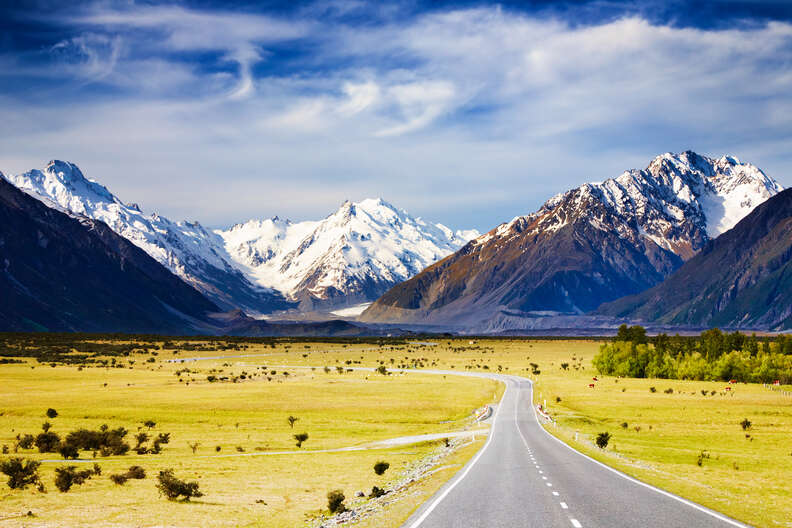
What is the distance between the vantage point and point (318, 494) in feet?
113

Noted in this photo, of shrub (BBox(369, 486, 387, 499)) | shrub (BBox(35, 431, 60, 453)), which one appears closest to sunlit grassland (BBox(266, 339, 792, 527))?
shrub (BBox(369, 486, 387, 499))

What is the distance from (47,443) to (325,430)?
941 inches

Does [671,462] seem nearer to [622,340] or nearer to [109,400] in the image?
[109,400]

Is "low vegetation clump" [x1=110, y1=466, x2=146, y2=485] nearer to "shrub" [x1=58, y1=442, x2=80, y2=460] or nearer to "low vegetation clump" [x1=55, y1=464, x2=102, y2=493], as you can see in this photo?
"low vegetation clump" [x1=55, y1=464, x2=102, y2=493]

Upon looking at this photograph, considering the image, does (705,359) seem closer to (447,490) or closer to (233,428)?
(233,428)

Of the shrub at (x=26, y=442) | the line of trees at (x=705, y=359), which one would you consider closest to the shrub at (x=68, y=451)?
the shrub at (x=26, y=442)

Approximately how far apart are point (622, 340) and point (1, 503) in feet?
505

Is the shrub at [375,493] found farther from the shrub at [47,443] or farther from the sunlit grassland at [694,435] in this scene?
the shrub at [47,443]

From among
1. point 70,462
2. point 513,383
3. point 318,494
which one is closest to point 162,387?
point 513,383

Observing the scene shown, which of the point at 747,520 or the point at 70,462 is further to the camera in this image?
the point at 70,462

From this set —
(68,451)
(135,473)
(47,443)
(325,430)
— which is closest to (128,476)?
(135,473)

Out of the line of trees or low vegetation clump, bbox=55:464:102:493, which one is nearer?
low vegetation clump, bbox=55:464:102:493

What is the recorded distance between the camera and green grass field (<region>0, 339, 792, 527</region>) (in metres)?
29.0

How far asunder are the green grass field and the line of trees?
393 inches
